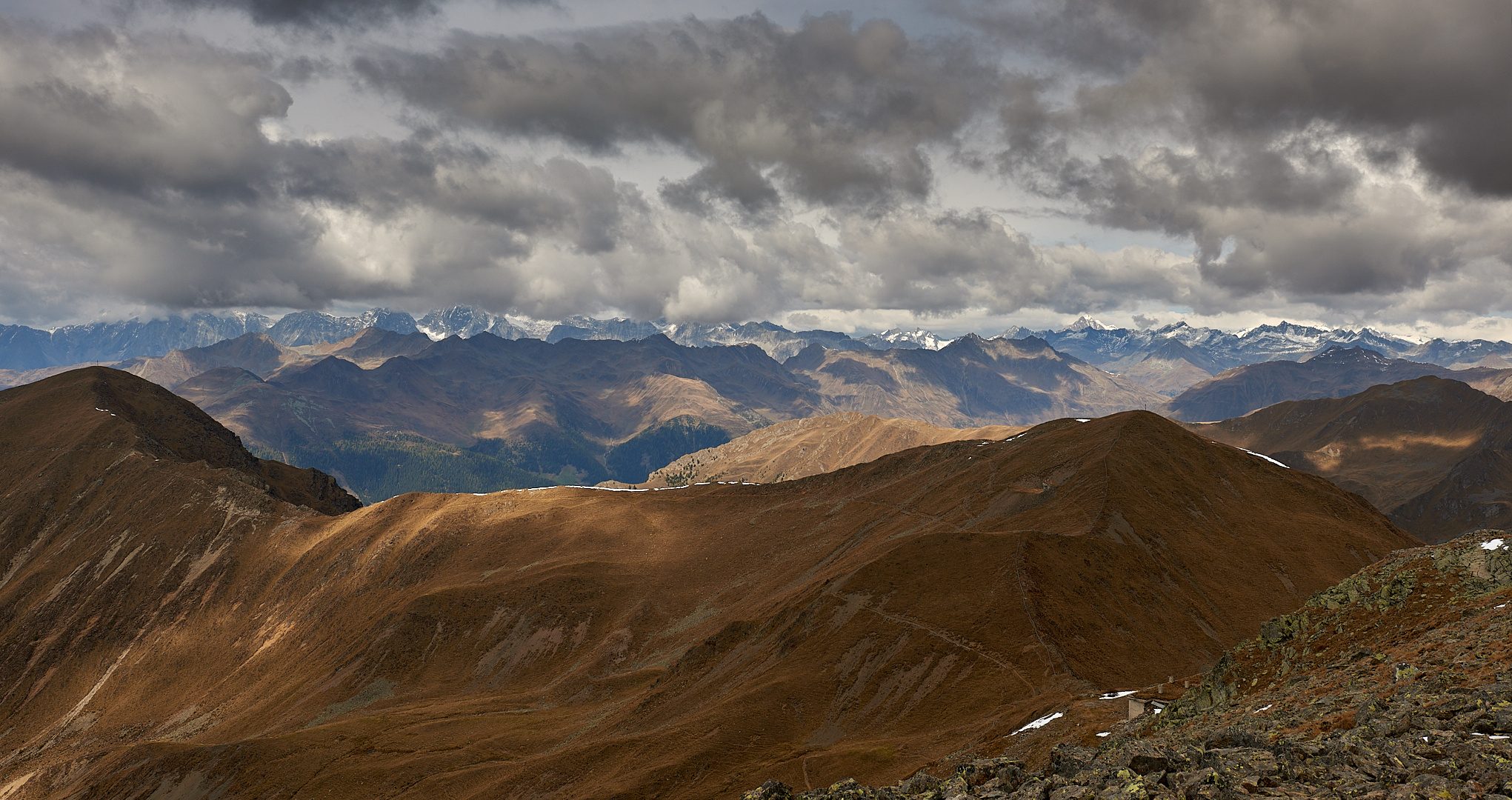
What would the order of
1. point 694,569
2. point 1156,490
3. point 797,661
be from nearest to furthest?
point 797,661
point 1156,490
point 694,569

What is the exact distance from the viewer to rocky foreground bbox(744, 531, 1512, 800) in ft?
85.9

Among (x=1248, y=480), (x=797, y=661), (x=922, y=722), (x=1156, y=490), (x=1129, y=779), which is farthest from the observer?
(x=1248, y=480)

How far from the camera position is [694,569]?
195m

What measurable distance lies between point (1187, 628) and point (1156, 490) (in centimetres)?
4931

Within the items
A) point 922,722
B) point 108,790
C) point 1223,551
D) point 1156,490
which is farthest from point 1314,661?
point 108,790

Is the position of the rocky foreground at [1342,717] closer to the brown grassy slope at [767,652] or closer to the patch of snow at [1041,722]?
the patch of snow at [1041,722]

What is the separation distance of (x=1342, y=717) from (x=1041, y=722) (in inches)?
1494

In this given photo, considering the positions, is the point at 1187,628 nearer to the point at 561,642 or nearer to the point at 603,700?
the point at 603,700

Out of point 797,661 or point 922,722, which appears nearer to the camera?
point 922,722

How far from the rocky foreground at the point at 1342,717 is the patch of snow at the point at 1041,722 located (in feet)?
18.5

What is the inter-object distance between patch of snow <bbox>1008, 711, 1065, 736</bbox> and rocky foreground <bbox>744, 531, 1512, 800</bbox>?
5.63 meters

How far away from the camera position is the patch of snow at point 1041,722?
6794 centimetres

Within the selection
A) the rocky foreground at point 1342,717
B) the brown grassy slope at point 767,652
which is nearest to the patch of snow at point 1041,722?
the brown grassy slope at point 767,652

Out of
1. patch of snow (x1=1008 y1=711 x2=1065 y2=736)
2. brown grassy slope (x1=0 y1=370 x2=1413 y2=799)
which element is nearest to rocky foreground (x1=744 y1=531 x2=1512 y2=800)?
patch of snow (x1=1008 y1=711 x2=1065 y2=736)
